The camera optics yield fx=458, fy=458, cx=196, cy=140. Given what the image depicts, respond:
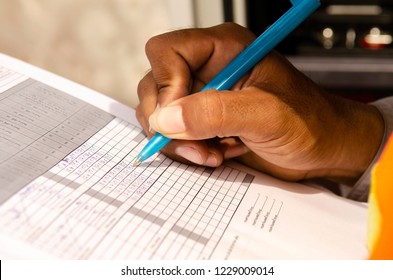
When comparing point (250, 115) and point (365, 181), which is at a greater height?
point (250, 115)

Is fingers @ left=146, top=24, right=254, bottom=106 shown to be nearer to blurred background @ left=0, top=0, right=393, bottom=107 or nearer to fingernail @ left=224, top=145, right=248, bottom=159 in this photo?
fingernail @ left=224, top=145, right=248, bottom=159

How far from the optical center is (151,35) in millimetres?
805

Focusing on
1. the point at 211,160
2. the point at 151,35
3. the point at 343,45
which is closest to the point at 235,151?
the point at 211,160

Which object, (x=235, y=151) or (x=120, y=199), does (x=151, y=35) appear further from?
(x=120, y=199)

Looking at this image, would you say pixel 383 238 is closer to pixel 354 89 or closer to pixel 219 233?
pixel 219 233

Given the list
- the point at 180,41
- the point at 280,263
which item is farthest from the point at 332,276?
the point at 180,41

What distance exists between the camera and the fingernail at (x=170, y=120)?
0.47 m

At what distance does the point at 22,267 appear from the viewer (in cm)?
34

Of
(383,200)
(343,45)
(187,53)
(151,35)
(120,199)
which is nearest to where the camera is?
(383,200)

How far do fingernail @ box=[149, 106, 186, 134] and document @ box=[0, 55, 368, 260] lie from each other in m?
0.05

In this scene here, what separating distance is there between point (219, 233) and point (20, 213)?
0.57ft

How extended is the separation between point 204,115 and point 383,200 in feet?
0.65

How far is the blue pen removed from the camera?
49cm

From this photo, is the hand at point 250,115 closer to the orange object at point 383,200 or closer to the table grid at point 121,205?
the table grid at point 121,205
